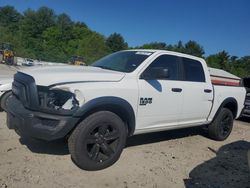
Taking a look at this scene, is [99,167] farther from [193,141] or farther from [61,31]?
[61,31]

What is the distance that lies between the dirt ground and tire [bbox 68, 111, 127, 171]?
16cm

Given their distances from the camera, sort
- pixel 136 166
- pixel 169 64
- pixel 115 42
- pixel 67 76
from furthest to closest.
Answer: pixel 115 42
pixel 169 64
pixel 136 166
pixel 67 76

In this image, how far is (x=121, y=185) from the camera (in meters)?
4.32

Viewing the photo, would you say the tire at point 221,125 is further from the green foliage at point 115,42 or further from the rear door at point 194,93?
the green foliage at point 115,42

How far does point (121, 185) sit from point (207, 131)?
367cm

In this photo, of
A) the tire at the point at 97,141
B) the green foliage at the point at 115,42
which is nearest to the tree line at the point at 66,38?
the green foliage at the point at 115,42

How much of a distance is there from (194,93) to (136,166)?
6.55ft

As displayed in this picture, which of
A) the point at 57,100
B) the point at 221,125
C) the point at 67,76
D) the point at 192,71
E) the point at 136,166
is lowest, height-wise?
the point at 136,166

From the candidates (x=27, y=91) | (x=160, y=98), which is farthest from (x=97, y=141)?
(x=160, y=98)

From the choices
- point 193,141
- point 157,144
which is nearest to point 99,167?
point 157,144

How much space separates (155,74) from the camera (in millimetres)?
5281

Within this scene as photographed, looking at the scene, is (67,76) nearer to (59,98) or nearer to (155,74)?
(59,98)

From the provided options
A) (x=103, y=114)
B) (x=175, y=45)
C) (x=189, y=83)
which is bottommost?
(x=103, y=114)

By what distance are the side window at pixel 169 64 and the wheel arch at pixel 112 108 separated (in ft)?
3.36
